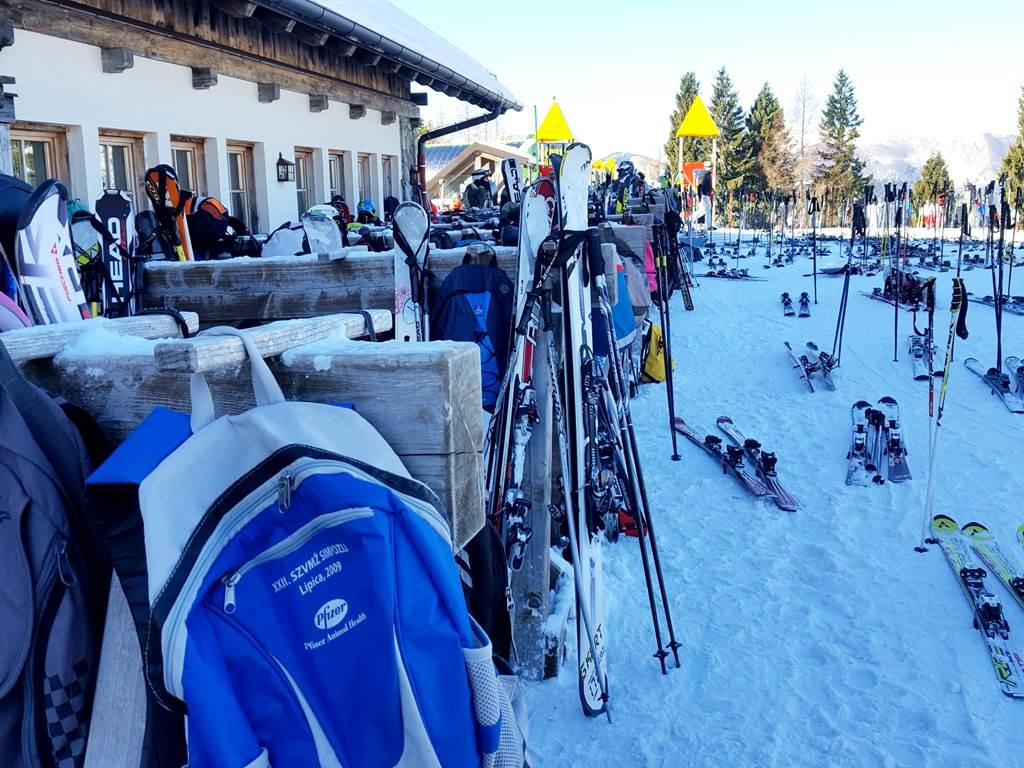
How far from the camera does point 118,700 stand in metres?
1.03

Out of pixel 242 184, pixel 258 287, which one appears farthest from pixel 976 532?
pixel 242 184

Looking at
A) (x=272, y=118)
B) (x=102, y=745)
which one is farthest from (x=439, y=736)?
(x=272, y=118)

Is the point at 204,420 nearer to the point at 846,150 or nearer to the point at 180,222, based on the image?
the point at 180,222

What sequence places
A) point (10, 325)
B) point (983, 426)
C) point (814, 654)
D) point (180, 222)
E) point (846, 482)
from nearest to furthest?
1. point (10, 325)
2. point (814, 654)
3. point (180, 222)
4. point (846, 482)
5. point (983, 426)

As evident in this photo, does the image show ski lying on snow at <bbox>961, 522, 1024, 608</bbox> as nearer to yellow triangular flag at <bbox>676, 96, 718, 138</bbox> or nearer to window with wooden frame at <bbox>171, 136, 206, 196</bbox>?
window with wooden frame at <bbox>171, 136, 206, 196</bbox>

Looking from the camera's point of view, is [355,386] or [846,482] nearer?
[355,386]

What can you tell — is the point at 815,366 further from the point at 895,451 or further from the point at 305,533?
the point at 305,533

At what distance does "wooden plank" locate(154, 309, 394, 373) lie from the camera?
1045 mm

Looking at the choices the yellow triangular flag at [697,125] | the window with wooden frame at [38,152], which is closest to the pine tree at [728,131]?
the yellow triangular flag at [697,125]

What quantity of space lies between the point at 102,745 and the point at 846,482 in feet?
18.7

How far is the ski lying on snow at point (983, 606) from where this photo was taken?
3533 mm

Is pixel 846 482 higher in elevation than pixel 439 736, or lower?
lower

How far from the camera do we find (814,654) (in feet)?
12.2

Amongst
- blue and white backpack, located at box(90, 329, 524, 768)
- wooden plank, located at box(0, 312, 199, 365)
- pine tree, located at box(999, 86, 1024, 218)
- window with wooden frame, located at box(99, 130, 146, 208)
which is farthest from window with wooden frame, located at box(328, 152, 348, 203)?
pine tree, located at box(999, 86, 1024, 218)
